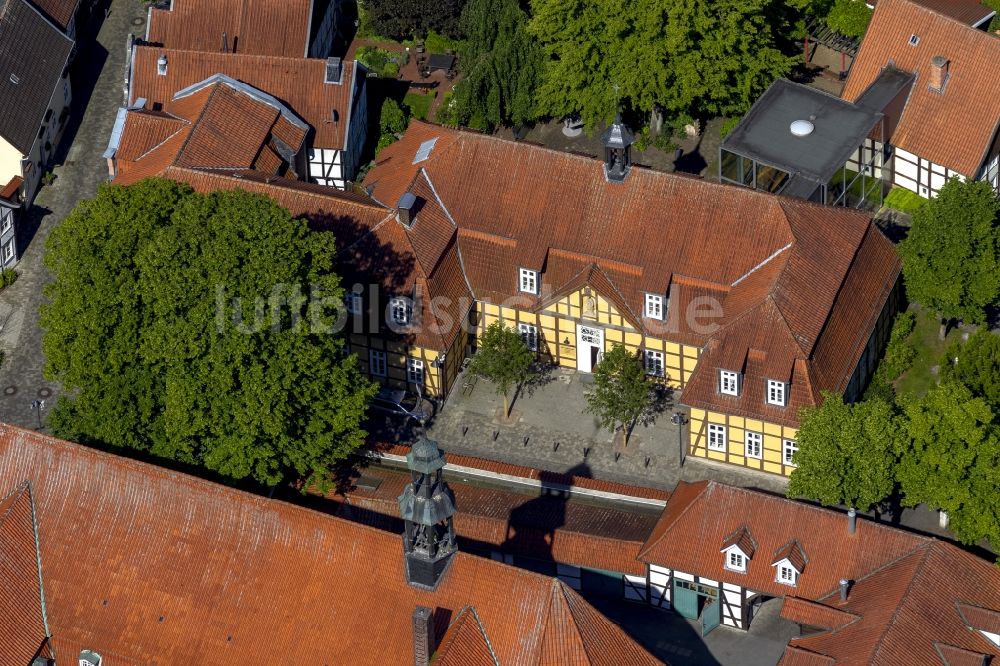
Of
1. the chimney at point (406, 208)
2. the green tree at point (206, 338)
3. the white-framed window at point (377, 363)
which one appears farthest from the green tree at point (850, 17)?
the green tree at point (206, 338)

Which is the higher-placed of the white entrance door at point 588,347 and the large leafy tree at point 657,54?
the large leafy tree at point 657,54

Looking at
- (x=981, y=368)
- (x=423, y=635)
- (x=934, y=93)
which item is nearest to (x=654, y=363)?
(x=981, y=368)

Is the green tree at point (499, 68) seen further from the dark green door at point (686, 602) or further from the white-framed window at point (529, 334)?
the dark green door at point (686, 602)

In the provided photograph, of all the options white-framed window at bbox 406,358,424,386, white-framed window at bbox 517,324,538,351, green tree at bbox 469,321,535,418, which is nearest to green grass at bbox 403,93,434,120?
white-framed window at bbox 517,324,538,351

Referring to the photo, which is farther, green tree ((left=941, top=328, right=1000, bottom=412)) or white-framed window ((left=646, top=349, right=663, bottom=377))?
white-framed window ((left=646, top=349, right=663, bottom=377))

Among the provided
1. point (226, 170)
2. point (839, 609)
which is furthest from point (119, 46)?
point (839, 609)

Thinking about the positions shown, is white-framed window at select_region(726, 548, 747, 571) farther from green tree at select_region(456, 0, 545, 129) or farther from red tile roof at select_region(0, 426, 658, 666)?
green tree at select_region(456, 0, 545, 129)

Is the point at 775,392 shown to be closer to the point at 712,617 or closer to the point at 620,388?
the point at 620,388
